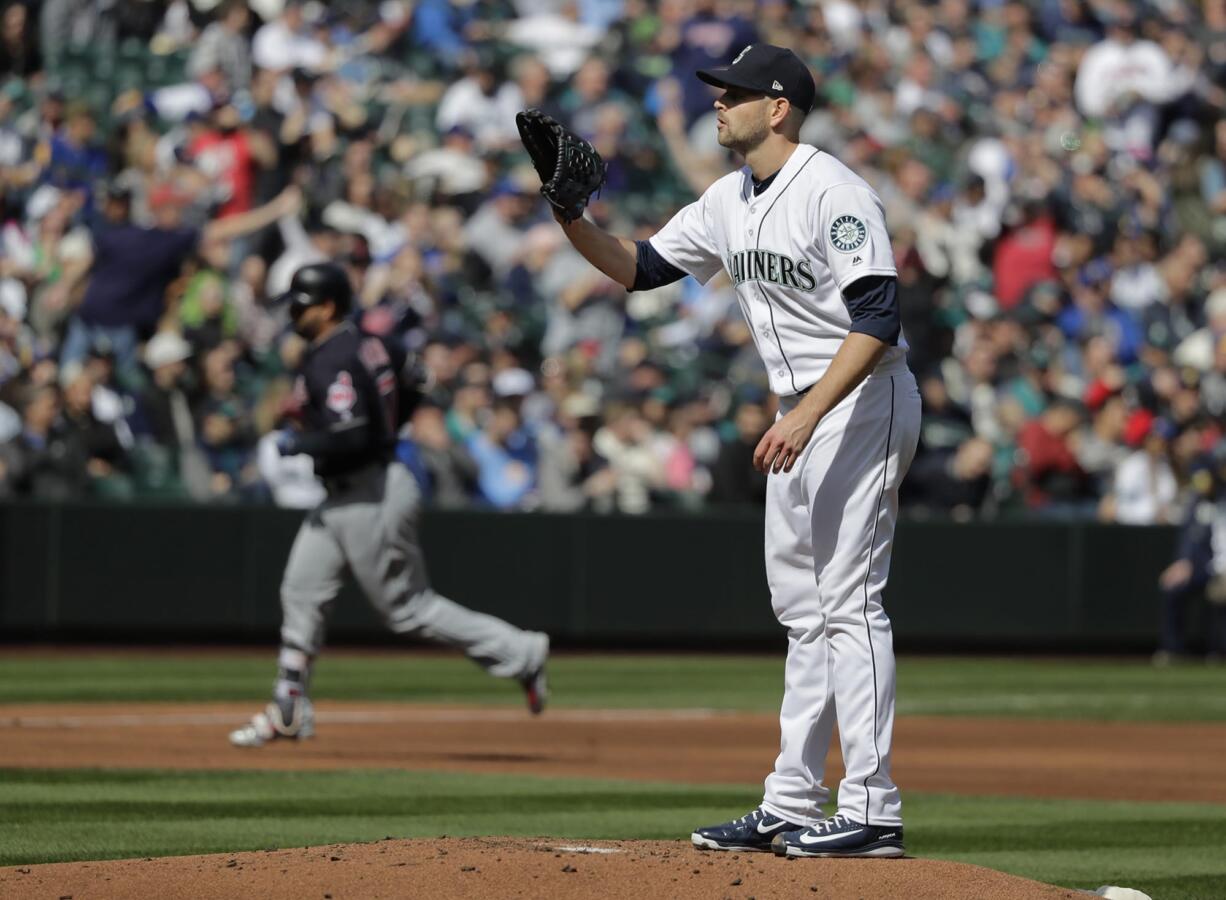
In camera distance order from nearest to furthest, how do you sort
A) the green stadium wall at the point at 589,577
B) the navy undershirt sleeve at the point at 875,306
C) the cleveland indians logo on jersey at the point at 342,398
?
the navy undershirt sleeve at the point at 875,306
the cleveland indians logo on jersey at the point at 342,398
the green stadium wall at the point at 589,577

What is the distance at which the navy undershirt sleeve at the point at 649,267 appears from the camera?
6.80 meters

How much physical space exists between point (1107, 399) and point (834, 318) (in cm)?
1423

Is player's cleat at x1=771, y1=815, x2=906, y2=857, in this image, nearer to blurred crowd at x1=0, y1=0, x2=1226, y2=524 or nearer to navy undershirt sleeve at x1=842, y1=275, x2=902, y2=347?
navy undershirt sleeve at x1=842, y1=275, x2=902, y2=347

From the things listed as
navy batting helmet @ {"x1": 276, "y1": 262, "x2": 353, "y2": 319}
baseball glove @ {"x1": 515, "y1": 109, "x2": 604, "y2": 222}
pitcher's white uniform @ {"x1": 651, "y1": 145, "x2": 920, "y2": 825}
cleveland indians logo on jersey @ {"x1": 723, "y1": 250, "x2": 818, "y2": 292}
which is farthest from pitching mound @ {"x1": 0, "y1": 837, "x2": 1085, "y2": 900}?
navy batting helmet @ {"x1": 276, "y1": 262, "x2": 353, "y2": 319}

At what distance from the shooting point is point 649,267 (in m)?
6.81

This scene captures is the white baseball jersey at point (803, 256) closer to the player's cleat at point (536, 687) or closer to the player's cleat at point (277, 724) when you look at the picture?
the player's cleat at point (277, 724)

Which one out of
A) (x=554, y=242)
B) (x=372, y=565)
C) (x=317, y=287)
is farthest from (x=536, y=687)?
(x=554, y=242)

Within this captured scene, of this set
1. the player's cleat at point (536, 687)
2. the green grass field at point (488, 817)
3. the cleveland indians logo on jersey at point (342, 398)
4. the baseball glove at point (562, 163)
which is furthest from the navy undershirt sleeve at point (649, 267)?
the player's cleat at point (536, 687)

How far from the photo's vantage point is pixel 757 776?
33.7 ft

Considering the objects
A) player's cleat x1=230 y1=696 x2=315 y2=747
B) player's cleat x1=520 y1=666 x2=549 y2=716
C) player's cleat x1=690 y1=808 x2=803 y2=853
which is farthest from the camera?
player's cleat x1=520 y1=666 x2=549 y2=716

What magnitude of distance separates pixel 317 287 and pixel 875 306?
16.0ft

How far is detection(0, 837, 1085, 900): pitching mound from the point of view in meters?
5.53

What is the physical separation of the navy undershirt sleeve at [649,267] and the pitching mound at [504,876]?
1703mm

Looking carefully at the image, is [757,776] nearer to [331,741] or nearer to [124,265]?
[331,741]
